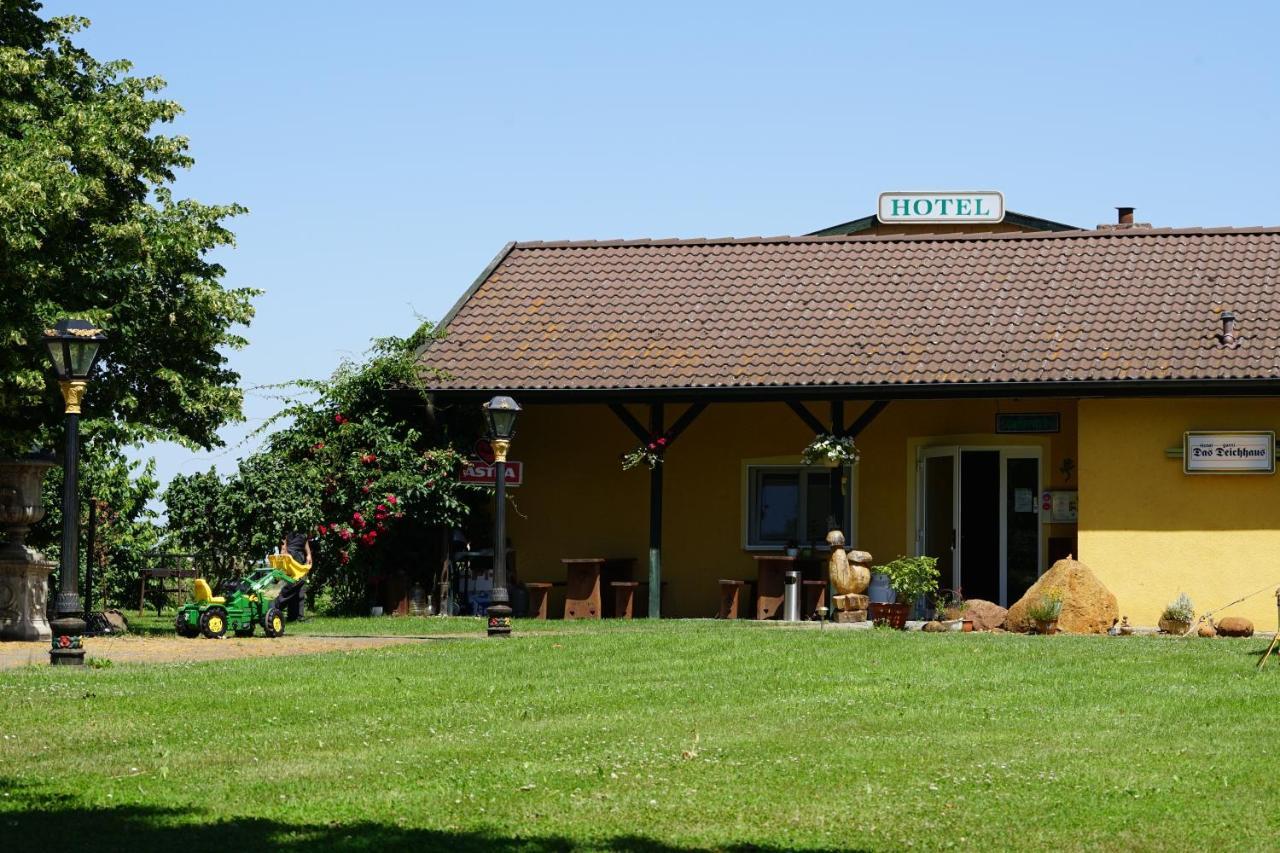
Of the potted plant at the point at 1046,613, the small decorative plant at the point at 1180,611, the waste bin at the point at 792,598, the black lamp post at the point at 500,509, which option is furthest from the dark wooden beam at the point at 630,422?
the small decorative plant at the point at 1180,611

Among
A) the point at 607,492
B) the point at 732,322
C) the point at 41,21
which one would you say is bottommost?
the point at 607,492

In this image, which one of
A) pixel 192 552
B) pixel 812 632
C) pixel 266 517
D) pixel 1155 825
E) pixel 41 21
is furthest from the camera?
pixel 192 552

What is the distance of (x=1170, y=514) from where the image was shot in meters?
20.9

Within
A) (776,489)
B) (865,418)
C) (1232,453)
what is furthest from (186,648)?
(1232,453)

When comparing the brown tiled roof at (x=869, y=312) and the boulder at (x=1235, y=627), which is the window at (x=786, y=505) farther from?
the boulder at (x=1235, y=627)

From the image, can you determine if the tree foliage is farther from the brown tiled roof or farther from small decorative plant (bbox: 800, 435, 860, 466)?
small decorative plant (bbox: 800, 435, 860, 466)

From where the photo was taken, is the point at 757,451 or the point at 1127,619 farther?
the point at 757,451

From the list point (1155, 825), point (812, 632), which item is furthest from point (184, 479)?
point (1155, 825)

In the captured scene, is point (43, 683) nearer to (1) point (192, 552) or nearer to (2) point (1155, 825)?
(2) point (1155, 825)

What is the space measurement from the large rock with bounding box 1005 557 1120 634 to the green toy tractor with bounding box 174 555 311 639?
7582 mm

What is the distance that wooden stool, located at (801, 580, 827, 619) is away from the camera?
2189 cm

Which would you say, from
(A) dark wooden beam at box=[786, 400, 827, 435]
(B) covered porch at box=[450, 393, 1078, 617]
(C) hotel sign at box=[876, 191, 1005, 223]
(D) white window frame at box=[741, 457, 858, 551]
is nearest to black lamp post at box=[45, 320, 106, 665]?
(B) covered porch at box=[450, 393, 1078, 617]

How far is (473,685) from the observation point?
13.2 metres

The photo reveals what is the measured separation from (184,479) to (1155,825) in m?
16.7
